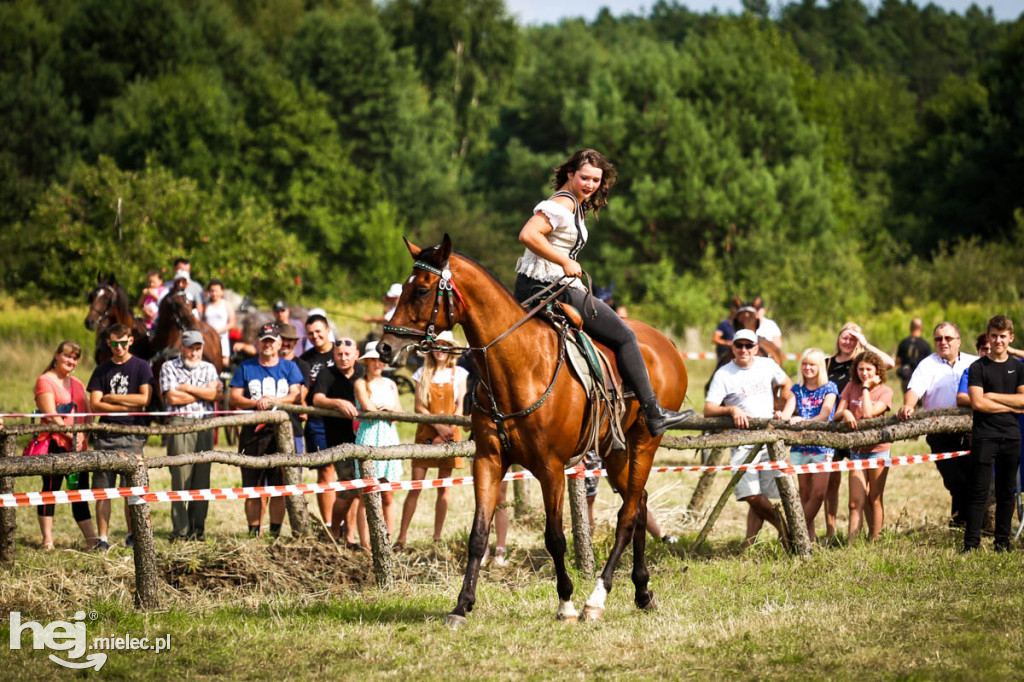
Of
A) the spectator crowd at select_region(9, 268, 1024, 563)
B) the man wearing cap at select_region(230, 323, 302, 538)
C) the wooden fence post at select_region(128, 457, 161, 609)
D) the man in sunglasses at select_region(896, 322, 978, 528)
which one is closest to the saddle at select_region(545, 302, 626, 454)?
the spectator crowd at select_region(9, 268, 1024, 563)

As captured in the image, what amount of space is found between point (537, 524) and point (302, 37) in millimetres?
52674

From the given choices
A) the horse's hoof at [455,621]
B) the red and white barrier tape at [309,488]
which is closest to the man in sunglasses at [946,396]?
the red and white barrier tape at [309,488]

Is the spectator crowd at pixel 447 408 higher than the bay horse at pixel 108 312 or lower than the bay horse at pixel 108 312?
lower

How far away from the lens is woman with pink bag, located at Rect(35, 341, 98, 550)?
34.7ft

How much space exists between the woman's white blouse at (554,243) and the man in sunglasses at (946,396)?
13.1 feet

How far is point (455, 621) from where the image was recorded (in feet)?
23.4

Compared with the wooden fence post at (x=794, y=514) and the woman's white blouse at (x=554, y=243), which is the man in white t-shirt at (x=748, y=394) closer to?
the wooden fence post at (x=794, y=514)

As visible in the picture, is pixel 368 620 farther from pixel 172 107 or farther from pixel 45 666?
pixel 172 107

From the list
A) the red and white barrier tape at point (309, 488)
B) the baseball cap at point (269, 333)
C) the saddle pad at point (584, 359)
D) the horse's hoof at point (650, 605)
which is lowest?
the horse's hoof at point (650, 605)

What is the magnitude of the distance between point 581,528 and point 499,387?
8.59 ft

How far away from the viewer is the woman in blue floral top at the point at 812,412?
1036 centimetres

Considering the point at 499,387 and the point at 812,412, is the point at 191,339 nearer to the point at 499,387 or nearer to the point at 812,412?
the point at 499,387

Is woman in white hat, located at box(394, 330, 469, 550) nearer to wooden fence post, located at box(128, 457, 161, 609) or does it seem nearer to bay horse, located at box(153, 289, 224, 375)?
wooden fence post, located at box(128, 457, 161, 609)

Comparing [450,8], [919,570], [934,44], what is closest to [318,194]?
[450,8]
